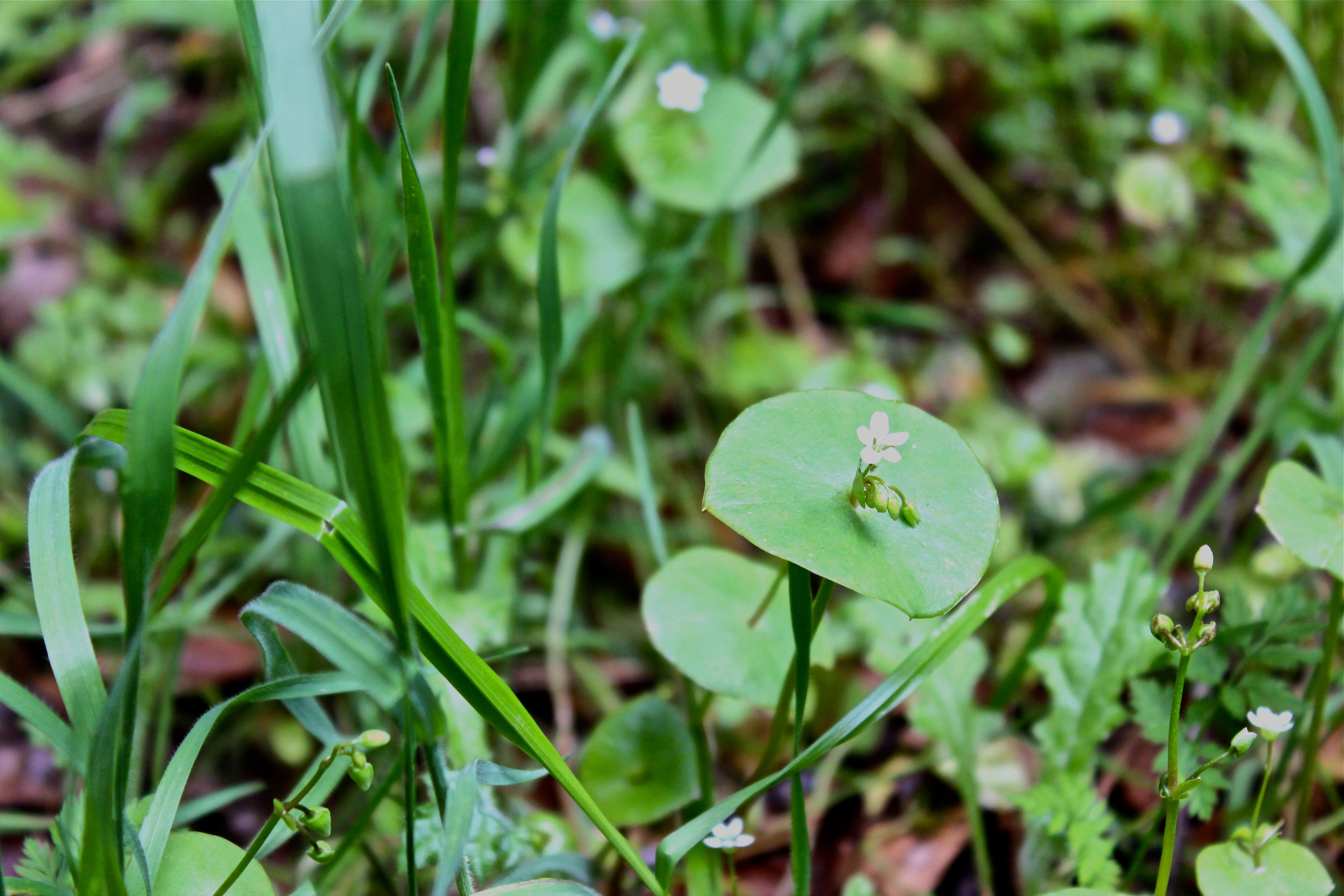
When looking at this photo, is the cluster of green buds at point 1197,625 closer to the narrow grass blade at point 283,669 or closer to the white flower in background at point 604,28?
the narrow grass blade at point 283,669

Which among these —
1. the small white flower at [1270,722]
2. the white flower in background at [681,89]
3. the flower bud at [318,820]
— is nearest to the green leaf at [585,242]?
the white flower in background at [681,89]

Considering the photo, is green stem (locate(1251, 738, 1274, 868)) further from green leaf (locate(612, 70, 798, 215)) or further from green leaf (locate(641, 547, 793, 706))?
green leaf (locate(612, 70, 798, 215))

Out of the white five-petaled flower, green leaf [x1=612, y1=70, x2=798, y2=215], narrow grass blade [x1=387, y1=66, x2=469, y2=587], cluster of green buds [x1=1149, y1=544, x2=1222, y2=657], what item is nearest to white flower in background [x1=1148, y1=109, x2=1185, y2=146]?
green leaf [x1=612, y1=70, x2=798, y2=215]

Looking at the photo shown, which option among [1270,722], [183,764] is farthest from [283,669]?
[1270,722]

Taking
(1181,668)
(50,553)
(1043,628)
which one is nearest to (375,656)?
(50,553)

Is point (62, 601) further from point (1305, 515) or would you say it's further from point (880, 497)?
point (1305, 515)

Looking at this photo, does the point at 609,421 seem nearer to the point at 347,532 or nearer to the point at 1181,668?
the point at 347,532
